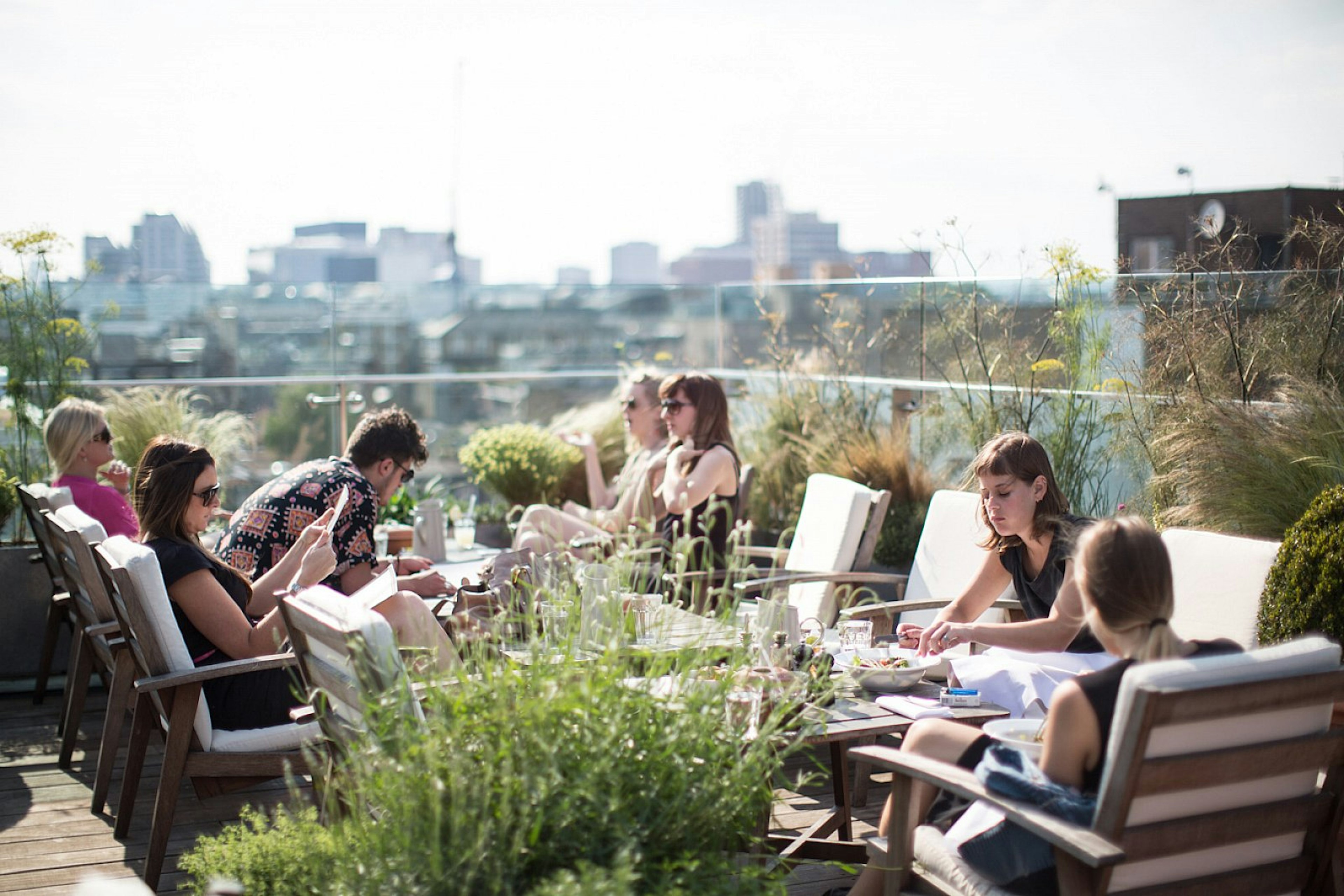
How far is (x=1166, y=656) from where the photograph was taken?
228 centimetres

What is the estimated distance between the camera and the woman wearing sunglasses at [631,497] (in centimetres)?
566

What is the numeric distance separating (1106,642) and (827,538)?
2572 mm

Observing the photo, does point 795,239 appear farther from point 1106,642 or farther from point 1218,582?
point 1106,642

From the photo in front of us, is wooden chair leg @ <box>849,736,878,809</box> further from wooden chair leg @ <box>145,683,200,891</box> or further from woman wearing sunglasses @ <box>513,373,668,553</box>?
wooden chair leg @ <box>145,683,200,891</box>

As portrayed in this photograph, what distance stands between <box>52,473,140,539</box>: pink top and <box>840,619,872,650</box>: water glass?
3171 millimetres

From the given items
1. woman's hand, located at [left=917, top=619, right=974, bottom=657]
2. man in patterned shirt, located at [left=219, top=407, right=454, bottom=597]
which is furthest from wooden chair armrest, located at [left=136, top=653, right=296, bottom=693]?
woman's hand, located at [left=917, top=619, right=974, bottom=657]

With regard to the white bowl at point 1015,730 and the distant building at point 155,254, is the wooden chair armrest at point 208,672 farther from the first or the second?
the distant building at point 155,254

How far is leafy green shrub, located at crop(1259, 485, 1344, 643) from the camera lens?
3365 millimetres

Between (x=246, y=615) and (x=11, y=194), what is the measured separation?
7998 mm

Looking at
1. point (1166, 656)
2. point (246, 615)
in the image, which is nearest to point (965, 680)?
point (1166, 656)

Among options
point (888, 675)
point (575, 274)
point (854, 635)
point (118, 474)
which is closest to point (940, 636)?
point (854, 635)

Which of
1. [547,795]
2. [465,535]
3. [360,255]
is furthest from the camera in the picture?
[360,255]

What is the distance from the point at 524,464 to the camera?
7.87m

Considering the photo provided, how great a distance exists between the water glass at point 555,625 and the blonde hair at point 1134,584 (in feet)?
3.29
